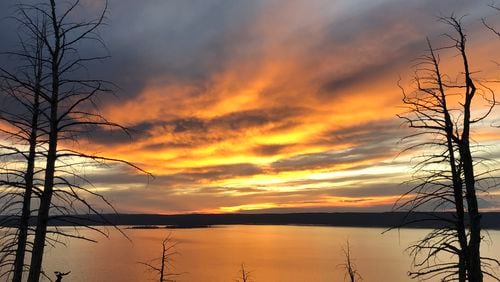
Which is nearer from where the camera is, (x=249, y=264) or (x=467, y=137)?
(x=467, y=137)

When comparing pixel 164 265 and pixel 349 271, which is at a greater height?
pixel 349 271

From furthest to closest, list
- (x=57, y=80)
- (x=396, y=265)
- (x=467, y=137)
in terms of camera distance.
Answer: (x=396, y=265)
(x=467, y=137)
(x=57, y=80)

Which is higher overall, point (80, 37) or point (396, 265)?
point (80, 37)

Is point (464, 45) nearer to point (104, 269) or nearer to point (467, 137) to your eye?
point (467, 137)

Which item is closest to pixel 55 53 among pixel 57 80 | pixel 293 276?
pixel 57 80

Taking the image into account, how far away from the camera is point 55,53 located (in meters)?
7.76

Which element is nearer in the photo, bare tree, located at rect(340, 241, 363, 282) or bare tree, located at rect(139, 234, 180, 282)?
bare tree, located at rect(340, 241, 363, 282)

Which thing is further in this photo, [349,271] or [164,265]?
[164,265]

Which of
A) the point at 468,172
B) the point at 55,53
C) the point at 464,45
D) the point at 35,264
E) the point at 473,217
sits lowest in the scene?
the point at 35,264

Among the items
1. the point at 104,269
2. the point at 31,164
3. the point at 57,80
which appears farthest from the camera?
the point at 104,269

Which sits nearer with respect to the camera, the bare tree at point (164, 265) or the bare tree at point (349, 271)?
the bare tree at point (349, 271)

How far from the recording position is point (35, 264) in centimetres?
721

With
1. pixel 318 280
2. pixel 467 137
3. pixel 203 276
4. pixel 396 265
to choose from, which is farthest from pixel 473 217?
pixel 396 265

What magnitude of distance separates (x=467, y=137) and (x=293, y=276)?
9116cm
